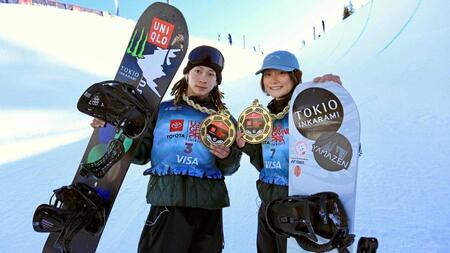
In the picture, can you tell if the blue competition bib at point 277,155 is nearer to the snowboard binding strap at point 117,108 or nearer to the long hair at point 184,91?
the long hair at point 184,91

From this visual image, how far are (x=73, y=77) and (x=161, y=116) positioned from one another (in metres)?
10.7

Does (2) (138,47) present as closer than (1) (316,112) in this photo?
No

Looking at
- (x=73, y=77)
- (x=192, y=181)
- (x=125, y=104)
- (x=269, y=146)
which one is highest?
(x=73, y=77)

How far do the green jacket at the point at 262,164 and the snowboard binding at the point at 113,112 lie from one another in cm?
60

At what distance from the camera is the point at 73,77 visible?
462 inches

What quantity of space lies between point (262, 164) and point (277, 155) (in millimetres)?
157

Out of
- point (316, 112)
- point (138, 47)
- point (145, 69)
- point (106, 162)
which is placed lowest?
point (106, 162)

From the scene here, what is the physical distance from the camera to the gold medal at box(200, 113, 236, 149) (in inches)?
75.8

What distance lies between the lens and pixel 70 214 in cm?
189

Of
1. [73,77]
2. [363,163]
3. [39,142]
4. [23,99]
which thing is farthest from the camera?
[73,77]

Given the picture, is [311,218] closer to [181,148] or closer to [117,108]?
[181,148]

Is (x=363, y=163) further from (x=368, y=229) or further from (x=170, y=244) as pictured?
(x=170, y=244)

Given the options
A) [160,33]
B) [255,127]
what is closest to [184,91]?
[255,127]

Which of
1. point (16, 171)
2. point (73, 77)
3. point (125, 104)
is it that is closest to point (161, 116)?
point (125, 104)
